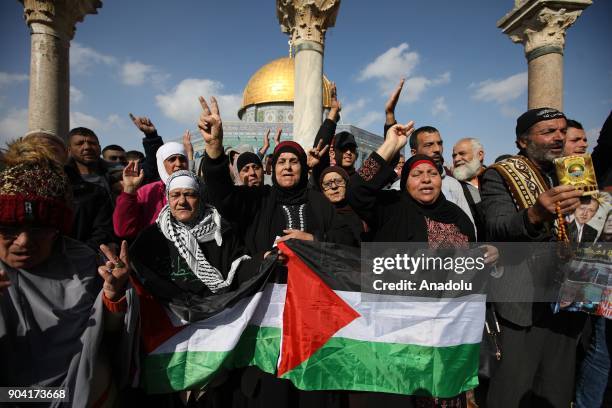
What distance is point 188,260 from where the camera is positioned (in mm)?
2758

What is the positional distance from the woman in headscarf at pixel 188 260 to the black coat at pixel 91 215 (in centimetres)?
74

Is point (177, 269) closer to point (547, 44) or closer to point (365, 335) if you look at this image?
point (365, 335)

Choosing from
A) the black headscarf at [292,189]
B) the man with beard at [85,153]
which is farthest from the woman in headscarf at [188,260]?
the man with beard at [85,153]

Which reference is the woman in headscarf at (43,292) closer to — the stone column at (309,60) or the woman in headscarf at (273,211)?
the woman in headscarf at (273,211)

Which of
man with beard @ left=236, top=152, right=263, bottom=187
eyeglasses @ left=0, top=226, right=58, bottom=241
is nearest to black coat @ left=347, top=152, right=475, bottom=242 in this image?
man with beard @ left=236, top=152, right=263, bottom=187

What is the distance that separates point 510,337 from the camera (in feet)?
9.62

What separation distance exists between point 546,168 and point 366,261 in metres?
1.59

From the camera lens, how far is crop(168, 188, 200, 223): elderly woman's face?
2885mm

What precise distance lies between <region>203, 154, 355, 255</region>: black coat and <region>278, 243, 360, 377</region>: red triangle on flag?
326mm

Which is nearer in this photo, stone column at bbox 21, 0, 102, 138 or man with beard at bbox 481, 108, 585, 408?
man with beard at bbox 481, 108, 585, 408

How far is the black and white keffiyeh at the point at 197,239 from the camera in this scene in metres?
2.78

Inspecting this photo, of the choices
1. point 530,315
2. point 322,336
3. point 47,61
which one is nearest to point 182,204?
point 322,336

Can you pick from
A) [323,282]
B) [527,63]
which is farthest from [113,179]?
[527,63]

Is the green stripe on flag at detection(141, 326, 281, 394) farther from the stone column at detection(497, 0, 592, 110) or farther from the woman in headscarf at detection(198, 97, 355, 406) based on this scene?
the stone column at detection(497, 0, 592, 110)
